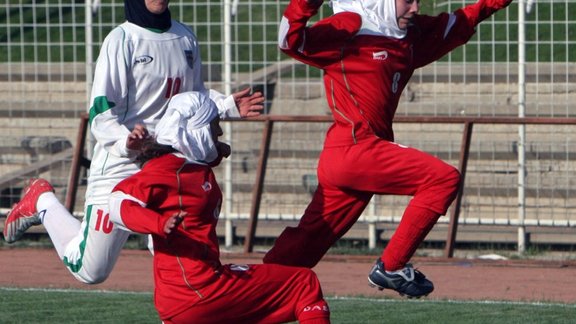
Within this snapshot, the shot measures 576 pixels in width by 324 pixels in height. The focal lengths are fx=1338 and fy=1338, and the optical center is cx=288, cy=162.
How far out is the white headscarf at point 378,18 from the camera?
24.0 feet

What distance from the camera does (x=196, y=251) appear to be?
6.28 metres

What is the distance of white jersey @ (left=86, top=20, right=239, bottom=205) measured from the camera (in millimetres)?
7406

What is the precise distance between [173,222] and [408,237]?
177 cm

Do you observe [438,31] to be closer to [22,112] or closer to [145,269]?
[145,269]

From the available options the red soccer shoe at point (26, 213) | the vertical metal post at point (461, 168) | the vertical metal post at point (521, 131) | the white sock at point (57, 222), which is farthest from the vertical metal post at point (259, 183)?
the white sock at point (57, 222)

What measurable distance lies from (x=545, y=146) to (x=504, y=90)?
0.72 m

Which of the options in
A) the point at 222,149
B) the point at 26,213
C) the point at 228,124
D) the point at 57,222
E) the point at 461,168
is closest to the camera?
the point at 222,149

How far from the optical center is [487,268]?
38.5 ft

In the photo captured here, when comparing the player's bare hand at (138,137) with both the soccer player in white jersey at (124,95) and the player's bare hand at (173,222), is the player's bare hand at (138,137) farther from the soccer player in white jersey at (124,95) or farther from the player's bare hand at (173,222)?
the player's bare hand at (173,222)

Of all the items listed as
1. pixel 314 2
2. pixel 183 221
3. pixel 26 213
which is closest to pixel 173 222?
pixel 183 221

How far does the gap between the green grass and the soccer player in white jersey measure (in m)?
1.06

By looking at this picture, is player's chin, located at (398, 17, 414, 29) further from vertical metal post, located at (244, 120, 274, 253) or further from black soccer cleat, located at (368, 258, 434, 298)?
vertical metal post, located at (244, 120, 274, 253)

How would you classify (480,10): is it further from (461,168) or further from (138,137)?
(461,168)

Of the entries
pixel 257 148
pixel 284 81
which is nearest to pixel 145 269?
pixel 257 148
